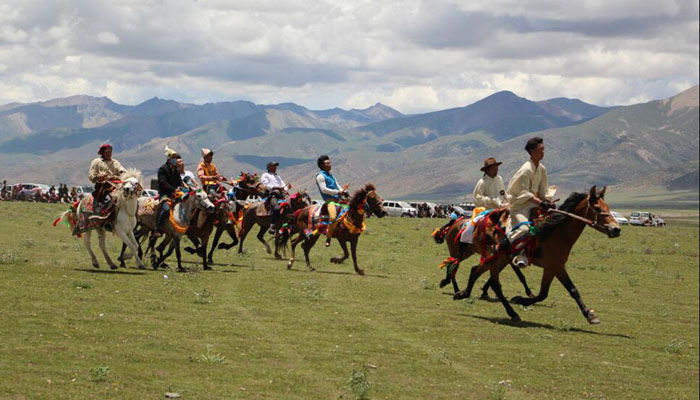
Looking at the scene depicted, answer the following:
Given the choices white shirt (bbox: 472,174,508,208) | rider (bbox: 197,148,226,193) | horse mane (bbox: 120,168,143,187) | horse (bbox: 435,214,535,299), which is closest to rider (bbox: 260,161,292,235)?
rider (bbox: 197,148,226,193)

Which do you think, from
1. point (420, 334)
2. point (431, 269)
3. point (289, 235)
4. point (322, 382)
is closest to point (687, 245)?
point (431, 269)

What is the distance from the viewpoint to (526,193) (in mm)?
15266

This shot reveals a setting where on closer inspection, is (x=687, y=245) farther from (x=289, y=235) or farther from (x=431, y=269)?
(x=289, y=235)

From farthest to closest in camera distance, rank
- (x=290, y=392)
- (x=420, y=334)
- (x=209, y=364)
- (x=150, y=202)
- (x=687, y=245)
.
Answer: (x=687, y=245) < (x=150, y=202) < (x=420, y=334) < (x=209, y=364) < (x=290, y=392)

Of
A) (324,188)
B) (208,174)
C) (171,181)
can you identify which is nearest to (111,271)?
(171,181)

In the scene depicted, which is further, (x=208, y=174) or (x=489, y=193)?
(x=208, y=174)

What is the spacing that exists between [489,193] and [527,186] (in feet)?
6.90

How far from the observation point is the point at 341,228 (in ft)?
73.7

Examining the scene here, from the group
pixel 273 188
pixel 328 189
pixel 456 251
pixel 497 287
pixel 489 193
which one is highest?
pixel 273 188

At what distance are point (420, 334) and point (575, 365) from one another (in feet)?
8.99

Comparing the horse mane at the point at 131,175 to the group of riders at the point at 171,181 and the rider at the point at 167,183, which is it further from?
the rider at the point at 167,183

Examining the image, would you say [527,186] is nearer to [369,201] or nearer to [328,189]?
[369,201]

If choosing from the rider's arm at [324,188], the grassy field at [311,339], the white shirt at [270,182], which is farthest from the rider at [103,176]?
the white shirt at [270,182]

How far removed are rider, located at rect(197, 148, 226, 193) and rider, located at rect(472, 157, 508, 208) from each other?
25.1 ft
